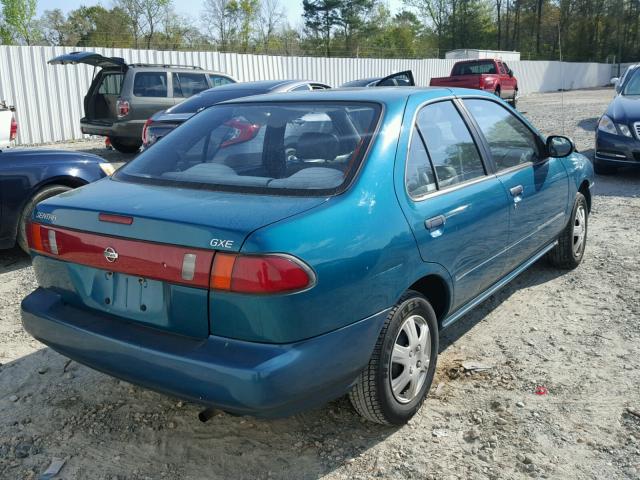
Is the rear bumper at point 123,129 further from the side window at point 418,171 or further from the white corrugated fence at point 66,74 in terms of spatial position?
the side window at point 418,171

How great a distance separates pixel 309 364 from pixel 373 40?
60501mm

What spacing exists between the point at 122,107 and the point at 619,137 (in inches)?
343

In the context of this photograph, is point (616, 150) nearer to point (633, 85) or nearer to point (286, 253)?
point (633, 85)

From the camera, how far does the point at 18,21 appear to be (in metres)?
43.0

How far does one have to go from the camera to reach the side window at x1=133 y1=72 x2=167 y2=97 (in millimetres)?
11806

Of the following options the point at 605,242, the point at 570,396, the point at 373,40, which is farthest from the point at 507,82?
the point at 373,40

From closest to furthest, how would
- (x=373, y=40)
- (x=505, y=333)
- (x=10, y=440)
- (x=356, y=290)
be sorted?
(x=356, y=290) → (x=10, y=440) → (x=505, y=333) → (x=373, y=40)

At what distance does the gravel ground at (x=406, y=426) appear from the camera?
8.68 ft

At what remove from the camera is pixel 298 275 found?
222 centimetres

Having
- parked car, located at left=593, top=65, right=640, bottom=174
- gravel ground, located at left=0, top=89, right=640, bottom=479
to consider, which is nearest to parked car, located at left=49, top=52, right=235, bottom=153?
parked car, located at left=593, top=65, right=640, bottom=174

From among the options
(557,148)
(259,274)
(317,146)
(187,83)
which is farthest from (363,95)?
(187,83)

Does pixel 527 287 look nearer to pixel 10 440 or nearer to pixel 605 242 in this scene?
pixel 605 242

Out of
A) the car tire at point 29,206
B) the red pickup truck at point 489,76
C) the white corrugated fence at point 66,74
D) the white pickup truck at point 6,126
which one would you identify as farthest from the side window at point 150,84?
the red pickup truck at point 489,76

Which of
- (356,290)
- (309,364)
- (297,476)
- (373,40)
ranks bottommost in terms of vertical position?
(297,476)
